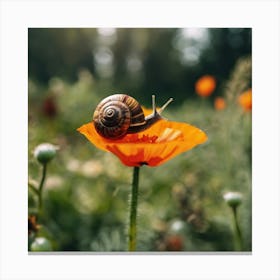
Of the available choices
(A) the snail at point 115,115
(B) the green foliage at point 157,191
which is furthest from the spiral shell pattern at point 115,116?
(B) the green foliage at point 157,191

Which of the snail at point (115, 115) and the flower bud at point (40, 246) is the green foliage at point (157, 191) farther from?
the snail at point (115, 115)

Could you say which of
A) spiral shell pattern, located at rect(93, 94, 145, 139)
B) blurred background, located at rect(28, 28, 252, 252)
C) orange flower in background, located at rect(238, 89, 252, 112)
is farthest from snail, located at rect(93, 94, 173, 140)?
orange flower in background, located at rect(238, 89, 252, 112)

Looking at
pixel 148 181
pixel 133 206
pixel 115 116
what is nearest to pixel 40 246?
pixel 133 206

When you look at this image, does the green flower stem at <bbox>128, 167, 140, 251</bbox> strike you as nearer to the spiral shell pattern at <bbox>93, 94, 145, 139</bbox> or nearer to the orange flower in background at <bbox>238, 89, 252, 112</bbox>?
the spiral shell pattern at <bbox>93, 94, 145, 139</bbox>
